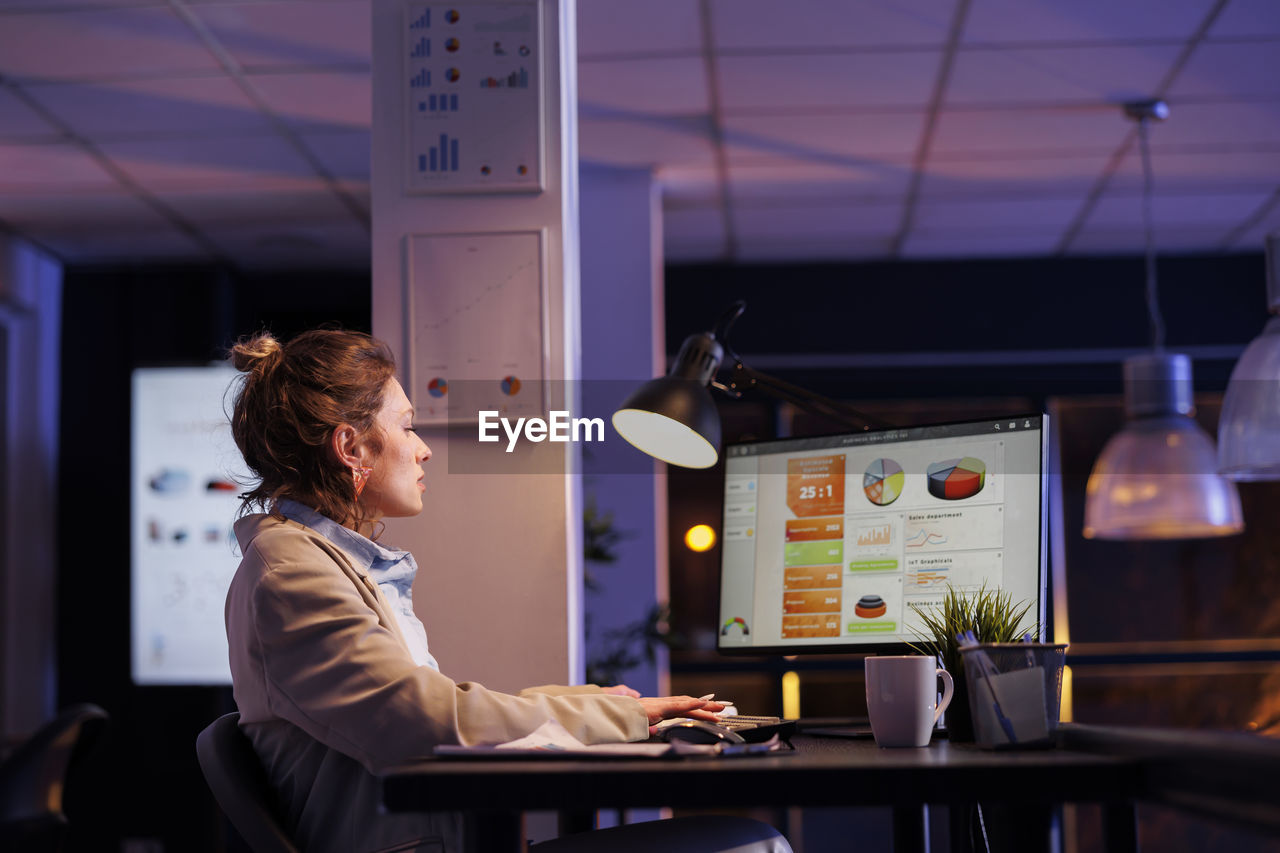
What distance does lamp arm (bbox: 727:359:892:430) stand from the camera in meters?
1.98

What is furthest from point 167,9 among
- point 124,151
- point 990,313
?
point 990,313

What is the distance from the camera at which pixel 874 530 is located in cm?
189

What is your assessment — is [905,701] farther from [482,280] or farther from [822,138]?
[822,138]

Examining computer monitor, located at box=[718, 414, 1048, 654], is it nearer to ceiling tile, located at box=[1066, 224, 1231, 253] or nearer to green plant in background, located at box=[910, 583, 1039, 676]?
green plant in background, located at box=[910, 583, 1039, 676]

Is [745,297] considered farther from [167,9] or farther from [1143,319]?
[167,9]

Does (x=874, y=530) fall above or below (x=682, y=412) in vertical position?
below

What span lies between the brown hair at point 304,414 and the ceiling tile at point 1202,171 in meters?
3.66

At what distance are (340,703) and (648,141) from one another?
3361 millimetres

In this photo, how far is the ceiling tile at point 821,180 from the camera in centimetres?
464

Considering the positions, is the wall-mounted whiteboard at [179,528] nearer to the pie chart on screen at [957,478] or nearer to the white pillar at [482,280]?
the white pillar at [482,280]

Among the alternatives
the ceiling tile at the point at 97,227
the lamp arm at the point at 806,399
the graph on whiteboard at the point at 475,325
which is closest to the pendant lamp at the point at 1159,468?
the graph on whiteboard at the point at 475,325

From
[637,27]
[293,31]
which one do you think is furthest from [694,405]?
[293,31]

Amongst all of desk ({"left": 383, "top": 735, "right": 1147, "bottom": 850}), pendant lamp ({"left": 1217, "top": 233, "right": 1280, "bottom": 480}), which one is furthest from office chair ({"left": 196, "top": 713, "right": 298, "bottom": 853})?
pendant lamp ({"left": 1217, "top": 233, "right": 1280, "bottom": 480})

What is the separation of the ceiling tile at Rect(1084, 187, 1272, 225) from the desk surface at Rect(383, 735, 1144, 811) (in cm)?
447
